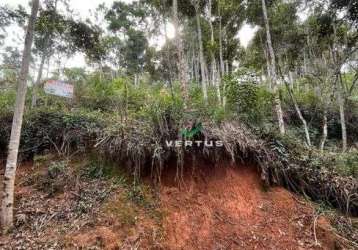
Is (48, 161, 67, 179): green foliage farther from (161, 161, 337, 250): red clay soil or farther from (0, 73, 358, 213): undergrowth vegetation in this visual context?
(161, 161, 337, 250): red clay soil

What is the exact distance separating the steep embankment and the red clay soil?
0.01 m

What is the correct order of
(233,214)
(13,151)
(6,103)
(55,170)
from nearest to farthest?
(13,151) < (233,214) < (55,170) < (6,103)

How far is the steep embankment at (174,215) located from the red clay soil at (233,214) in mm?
14

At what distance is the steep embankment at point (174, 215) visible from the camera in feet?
11.4

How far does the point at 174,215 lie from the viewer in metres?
3.88

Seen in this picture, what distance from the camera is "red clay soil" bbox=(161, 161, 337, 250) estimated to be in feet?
11.8

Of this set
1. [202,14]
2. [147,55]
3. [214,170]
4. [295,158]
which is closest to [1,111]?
[214,170]

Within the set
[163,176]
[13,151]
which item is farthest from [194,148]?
[13,151]

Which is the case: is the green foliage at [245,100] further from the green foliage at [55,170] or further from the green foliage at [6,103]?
the green foliage at [6,103]

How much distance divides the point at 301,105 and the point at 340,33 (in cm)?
289

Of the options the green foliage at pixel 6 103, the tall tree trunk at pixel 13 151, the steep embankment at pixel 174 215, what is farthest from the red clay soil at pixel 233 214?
the green foliage at pixel 6 103

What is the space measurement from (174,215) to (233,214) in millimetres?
986

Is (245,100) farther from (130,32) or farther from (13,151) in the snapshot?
(130,32)

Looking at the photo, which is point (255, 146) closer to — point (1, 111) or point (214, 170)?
point (214, 170)
